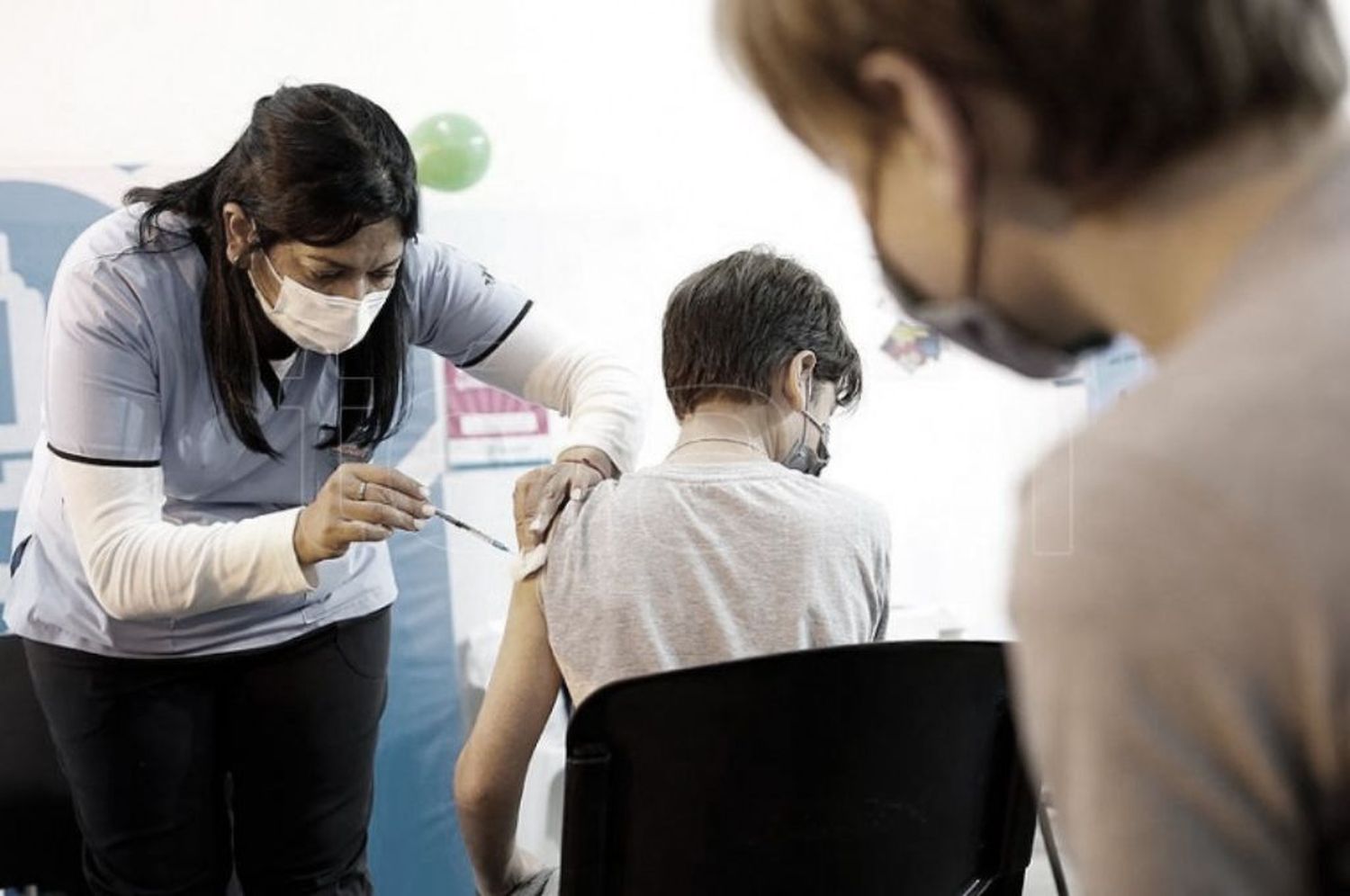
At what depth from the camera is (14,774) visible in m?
1.83

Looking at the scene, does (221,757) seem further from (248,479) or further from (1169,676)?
(1169,676)

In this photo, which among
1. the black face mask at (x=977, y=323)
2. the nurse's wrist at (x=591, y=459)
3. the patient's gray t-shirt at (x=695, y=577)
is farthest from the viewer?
the nurse's wrist at (x=591, y=459)

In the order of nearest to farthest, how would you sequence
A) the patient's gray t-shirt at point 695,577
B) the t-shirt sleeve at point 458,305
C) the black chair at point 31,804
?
1. the patient's gray t-shirt at point 695,577
2. the t-shirt sleeve at point 458,305
3. the black chair at point 31,804

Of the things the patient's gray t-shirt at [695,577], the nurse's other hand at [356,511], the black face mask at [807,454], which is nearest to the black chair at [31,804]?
the nurse's other hand at [356,511]

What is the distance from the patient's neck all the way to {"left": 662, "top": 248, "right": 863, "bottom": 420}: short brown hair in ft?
0.04

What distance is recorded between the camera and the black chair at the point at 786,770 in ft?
3.24

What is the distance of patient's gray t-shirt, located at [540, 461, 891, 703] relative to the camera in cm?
117

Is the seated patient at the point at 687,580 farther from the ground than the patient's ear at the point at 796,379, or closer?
closer

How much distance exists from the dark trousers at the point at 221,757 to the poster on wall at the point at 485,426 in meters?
0.77

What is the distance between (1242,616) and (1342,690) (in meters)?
0.03

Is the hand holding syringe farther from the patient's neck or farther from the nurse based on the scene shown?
the patient's neck

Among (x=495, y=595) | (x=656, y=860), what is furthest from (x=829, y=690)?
(x=495, y=595)

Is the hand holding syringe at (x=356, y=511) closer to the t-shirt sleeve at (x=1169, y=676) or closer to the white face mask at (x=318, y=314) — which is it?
the white face mask at (x=318, y=314)

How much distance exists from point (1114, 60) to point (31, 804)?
5.93 feet
